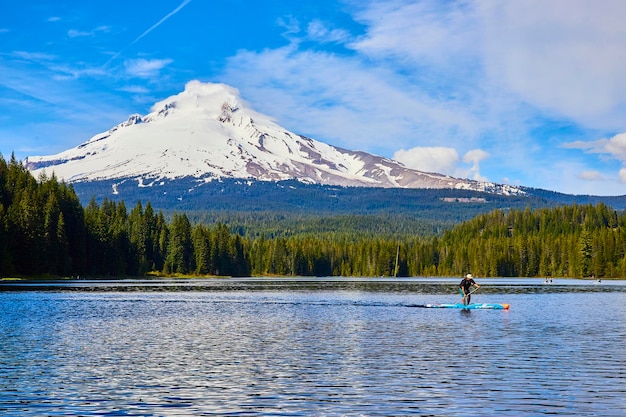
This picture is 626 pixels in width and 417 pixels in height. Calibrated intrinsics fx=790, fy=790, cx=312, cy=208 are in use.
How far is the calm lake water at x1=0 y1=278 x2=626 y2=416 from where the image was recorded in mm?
25859

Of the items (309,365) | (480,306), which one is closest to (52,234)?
(480,306)

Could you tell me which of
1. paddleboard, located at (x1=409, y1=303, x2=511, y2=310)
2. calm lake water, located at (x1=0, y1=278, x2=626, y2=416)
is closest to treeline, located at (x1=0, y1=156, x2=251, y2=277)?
calm lake water, located at (x1=0, y1=278, x2=626, y2=416)

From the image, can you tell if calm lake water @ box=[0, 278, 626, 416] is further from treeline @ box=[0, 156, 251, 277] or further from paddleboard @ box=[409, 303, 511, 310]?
treeline @ box=[0, 156, 251, 277]

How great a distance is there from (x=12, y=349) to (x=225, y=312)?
3050 cm

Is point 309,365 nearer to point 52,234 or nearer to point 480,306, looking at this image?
point 480,306

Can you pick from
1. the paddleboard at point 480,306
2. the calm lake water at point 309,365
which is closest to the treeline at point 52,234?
the calm lake water at point 309,365

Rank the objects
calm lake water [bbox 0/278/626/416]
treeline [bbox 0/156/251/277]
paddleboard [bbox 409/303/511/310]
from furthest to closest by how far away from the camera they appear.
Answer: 1. treeline [bbox 0/156/251/277]
2. paddleboard [bbox 409/303/511/310]
3. calm lake water [bbox 0/278/626/416]

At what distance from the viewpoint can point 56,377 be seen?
3141 centimetres

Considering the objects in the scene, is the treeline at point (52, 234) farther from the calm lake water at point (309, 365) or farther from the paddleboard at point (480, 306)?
the paddleboard at point (480, 306)

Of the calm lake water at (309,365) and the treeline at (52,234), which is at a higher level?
the treeline at (52,234)

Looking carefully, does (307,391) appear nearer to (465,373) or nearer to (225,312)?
(465,373)

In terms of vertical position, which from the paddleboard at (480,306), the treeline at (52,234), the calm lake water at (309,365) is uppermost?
the treeline at (52,234)

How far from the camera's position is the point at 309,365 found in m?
34.9

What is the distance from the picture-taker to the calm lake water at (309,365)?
25.9 metres
